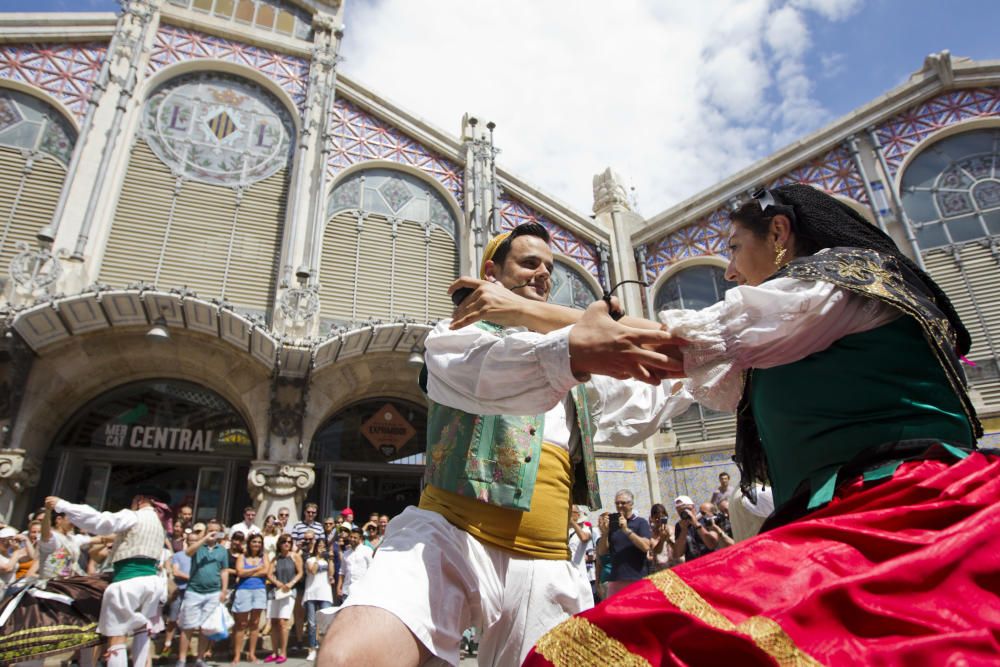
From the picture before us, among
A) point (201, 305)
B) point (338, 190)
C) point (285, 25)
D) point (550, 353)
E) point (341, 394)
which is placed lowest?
point (550, 353)

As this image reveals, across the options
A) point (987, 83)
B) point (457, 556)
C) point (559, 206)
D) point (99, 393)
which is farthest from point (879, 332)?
point (987, 83)

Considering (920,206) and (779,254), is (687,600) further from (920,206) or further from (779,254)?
(920,206)

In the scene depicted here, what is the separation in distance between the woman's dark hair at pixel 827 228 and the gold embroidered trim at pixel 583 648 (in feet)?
4.03

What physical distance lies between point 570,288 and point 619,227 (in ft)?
8.67

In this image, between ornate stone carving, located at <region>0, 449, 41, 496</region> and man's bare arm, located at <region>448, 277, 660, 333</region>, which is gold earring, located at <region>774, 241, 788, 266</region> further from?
ornate stone carving, located at <region>0, 449, 41, 496</region>

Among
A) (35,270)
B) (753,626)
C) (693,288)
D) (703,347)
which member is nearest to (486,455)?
(703,347)

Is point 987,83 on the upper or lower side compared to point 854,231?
upper

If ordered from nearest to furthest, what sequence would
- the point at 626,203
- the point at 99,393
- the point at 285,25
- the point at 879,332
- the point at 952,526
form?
the point at 952,526 < the point at 879,332 < the point at 99,393 < the point at 285,25 < the point at 626,203

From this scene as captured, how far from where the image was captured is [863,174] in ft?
44.2

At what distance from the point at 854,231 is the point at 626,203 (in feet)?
50.2

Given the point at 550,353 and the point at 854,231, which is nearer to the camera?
the point at 550,353

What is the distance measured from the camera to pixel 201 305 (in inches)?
352

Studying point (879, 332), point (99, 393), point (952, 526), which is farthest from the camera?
point (99, 393)

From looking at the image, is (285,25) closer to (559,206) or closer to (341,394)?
(559,206)
